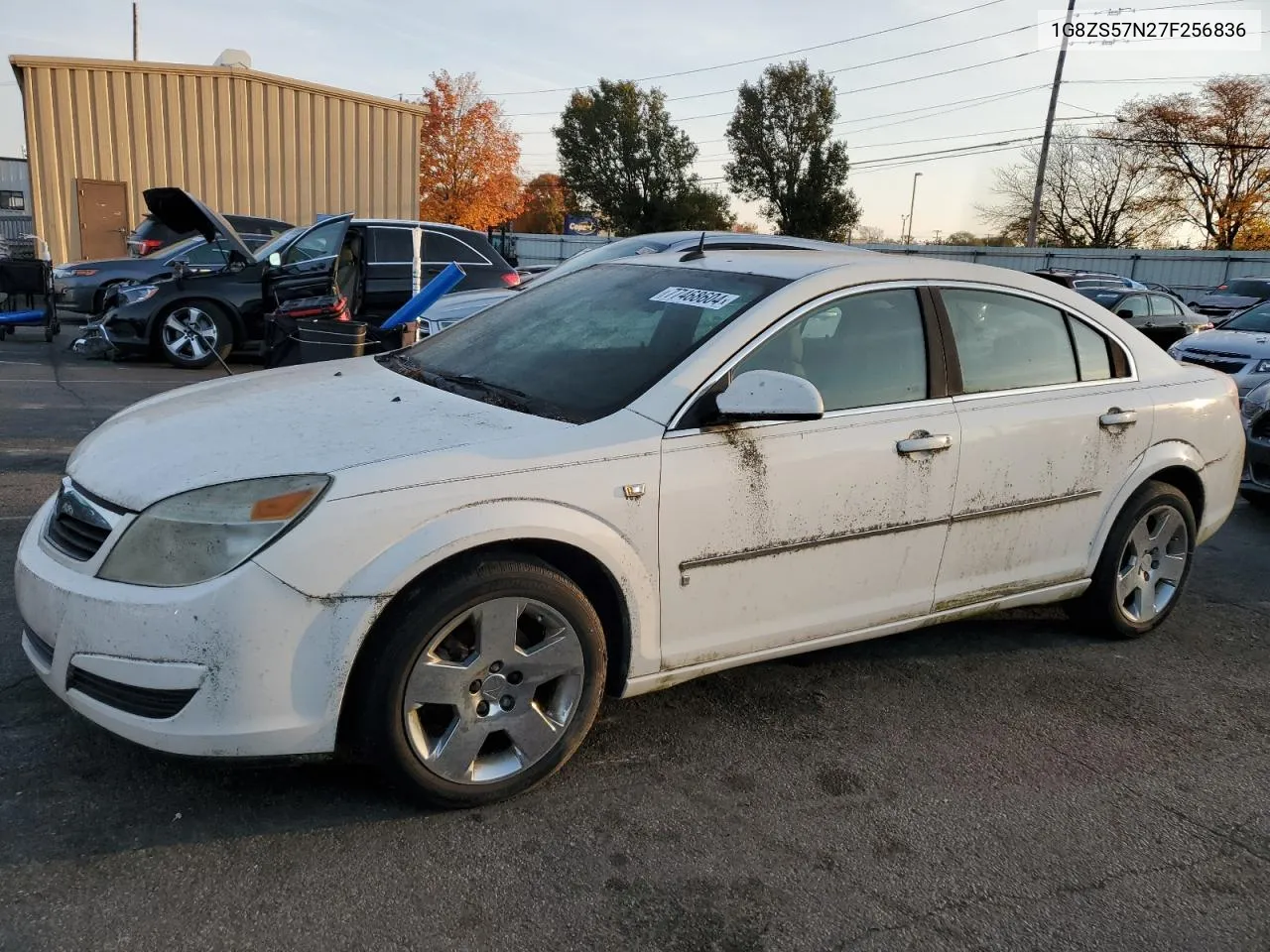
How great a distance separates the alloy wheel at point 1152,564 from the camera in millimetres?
4305

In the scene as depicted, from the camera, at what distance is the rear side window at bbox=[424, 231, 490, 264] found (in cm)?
1180

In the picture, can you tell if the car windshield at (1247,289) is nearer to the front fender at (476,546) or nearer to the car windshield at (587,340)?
the car windshield at (587,340)

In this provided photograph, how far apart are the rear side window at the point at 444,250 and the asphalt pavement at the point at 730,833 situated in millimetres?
8621

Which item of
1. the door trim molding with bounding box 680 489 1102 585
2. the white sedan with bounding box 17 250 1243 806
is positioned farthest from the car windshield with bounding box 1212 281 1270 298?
the door trim molding with bounding box 680 489 1102 585

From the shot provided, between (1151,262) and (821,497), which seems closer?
(821,497)

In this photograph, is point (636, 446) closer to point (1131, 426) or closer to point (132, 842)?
point (132, 842)

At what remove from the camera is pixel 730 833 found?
2779 millimetres

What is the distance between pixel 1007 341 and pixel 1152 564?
1.36m

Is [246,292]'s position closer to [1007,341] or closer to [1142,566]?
[1007,341]

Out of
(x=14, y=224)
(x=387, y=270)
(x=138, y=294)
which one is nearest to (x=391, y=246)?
(x=387, y=270)

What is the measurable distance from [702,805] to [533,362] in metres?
1.58

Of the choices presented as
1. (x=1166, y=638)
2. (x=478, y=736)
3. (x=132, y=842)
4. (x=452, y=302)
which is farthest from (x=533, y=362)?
(x=452, y=302)

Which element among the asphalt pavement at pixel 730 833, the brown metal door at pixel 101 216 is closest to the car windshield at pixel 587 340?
the asphalt pavement at pixel 730 833

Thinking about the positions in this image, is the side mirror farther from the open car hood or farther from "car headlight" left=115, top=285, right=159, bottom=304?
"car headlight" left=115, top=285, right=159, bottom=304
